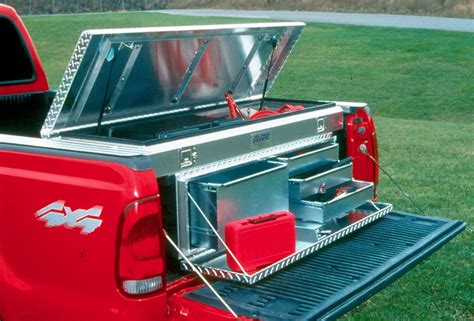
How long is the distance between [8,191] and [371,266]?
5.40 ft

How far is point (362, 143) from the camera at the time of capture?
190 inches

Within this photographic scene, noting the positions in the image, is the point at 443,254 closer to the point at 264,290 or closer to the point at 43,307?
the point at 264,290

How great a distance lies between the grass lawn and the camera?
575cm

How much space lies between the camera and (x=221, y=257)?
3668 mm

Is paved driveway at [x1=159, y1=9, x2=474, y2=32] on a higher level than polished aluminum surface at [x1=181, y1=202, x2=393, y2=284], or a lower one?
lower

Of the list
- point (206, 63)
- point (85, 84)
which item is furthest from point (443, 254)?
point (85, 84)

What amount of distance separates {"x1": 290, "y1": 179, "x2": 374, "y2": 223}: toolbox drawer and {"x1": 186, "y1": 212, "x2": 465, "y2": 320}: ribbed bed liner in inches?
5.7

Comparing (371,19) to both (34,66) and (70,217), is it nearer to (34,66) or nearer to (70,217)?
(34,66)

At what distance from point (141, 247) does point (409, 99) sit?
1582cm

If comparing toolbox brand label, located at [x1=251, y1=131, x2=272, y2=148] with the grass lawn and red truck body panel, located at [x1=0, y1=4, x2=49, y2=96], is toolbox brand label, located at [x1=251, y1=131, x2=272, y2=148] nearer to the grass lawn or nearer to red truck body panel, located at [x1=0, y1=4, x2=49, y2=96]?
the grass lawn

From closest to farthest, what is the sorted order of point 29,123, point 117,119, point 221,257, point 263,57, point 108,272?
point 108,272
point 221,257
point 117,119
point 263,57
point 29,123

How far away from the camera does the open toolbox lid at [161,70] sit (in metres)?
3.67

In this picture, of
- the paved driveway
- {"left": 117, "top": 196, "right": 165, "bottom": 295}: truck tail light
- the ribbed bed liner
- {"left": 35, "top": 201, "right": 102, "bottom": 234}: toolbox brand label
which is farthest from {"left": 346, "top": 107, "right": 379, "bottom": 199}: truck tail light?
the paved driveway

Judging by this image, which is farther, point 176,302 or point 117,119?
point 117,119
